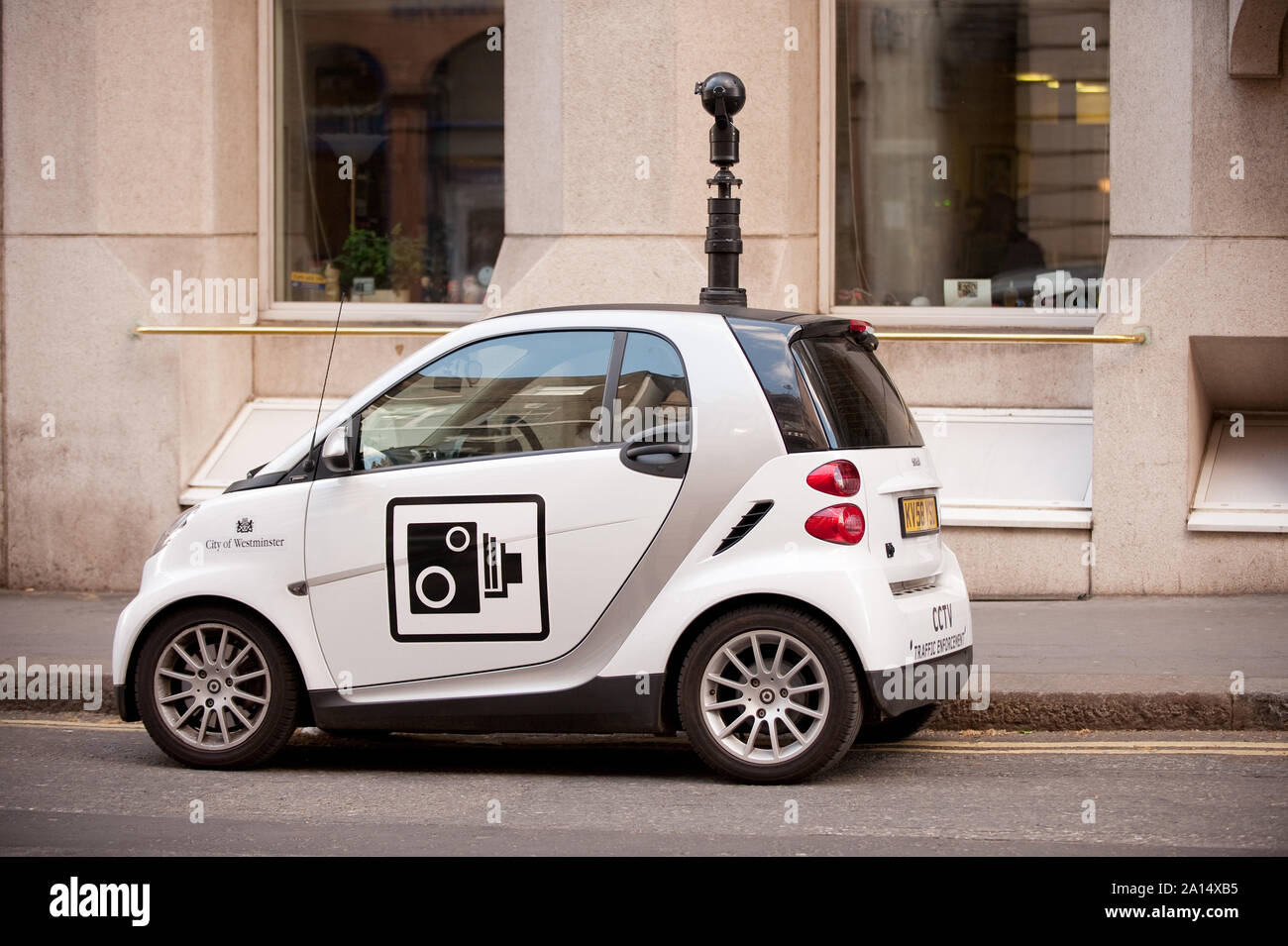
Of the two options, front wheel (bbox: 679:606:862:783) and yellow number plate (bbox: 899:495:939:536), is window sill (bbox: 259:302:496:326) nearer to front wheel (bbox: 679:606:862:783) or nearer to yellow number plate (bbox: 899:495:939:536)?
yellow number plate (bbox: 899:495:939:536)

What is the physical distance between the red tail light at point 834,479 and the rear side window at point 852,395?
107 millimetres

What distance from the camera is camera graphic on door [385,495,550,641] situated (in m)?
6.23

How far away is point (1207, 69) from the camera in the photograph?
1016 centimetres

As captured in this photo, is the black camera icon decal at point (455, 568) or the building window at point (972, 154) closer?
the black camera icon decal at point (455, 568)

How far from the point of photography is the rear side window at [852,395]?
6230 mm

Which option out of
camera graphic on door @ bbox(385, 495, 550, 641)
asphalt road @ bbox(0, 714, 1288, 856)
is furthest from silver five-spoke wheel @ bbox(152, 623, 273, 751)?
camera graphic on door @ bbox(385, 495, 550, 641)

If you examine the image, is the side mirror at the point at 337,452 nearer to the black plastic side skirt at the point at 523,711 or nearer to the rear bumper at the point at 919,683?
the black plastic side skirt at the point at 523,711

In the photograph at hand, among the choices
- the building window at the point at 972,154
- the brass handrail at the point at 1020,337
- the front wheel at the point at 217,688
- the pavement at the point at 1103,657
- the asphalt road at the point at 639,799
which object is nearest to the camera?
the asphalt road at the point at 639,799

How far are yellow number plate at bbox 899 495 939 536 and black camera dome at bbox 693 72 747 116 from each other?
3.01m

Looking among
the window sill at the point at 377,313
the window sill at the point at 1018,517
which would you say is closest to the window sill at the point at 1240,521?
the window sill at the point at 1018,517

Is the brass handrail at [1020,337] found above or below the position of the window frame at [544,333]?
above

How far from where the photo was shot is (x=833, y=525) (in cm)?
605

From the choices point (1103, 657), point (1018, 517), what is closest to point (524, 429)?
point (1103, 657)
